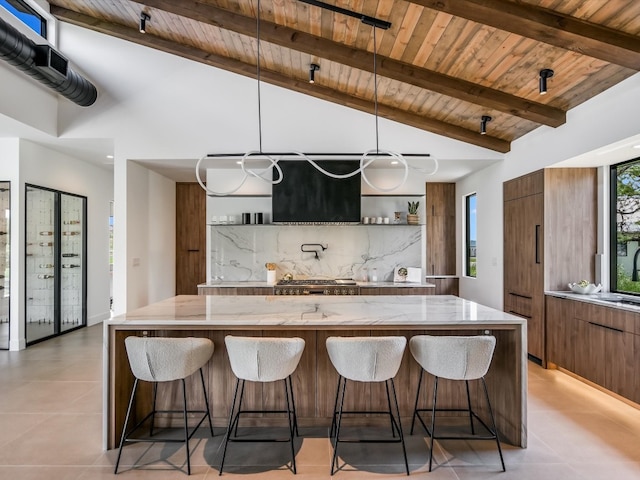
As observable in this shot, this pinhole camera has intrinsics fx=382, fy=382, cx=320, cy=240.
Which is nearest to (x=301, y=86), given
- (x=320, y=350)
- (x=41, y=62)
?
(x=41, y=62)

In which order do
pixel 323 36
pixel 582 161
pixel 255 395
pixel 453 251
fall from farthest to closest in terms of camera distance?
1. pixel 453 251
2. pixel 582 161
3. pixel 323 36
4. pixel 255 395

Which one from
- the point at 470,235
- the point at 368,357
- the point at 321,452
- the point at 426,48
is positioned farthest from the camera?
the point at 470,235

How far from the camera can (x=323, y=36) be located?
3.63m

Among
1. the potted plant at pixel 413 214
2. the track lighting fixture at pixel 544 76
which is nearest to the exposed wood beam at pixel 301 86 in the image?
the potted plant at pixel 413 214

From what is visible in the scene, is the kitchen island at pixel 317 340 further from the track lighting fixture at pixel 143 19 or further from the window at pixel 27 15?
the window at pixel 27 15

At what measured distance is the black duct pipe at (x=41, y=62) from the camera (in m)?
3.21

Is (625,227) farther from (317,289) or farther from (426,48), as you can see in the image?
(317,289)

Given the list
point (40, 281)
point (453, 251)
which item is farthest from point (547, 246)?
point (40, 281)

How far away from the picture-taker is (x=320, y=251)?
575 centimetres

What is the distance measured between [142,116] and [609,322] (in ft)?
18.4

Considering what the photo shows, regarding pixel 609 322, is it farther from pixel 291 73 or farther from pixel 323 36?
pixel 291 73

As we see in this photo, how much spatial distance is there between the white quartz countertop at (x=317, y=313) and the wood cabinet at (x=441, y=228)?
12.5 feet

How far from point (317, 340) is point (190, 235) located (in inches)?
192

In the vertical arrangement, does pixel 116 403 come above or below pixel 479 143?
below
